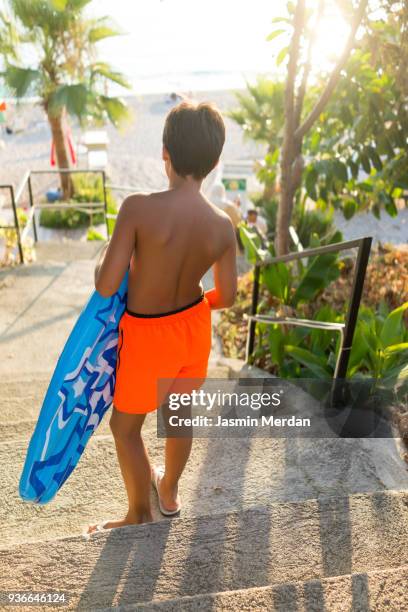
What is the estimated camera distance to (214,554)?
1815 millimetres

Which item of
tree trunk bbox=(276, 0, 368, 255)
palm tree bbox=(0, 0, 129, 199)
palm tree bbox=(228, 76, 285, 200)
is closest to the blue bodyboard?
tree trunk bbox=(276, 0, 368, 255)

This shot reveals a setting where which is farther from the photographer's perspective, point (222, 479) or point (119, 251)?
point (222, 479)

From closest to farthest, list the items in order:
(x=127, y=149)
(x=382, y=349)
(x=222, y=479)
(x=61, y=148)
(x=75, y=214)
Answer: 1. (x=222, y=479)
2. (x=382, y=349)
3. (x=61, y=148)
4. (x=75, y=214)
5. (x=127, y=149)

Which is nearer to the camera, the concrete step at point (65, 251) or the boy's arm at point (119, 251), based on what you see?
the boy's arm at point (119, 251)

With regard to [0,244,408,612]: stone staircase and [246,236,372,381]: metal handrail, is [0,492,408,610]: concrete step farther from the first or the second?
[246,236,372,381]: metal handrail

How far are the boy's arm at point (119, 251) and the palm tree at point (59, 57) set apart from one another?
41.2 ft

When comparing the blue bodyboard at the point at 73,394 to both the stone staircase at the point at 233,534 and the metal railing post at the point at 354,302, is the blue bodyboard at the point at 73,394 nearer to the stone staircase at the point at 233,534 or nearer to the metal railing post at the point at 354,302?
the stone staircase at the point at 233,534

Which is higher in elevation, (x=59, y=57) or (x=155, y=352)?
(x=59, y=57)

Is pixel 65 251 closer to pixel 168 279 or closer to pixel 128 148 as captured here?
pixel 168 279

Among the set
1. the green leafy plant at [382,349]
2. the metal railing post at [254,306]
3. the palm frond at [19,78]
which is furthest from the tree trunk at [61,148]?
the green leafy plant at [382,349]

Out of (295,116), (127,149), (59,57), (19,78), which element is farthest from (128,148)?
(295,116)

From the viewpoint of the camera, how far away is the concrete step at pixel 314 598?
1523 millimetres

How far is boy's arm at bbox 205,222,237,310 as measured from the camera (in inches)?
77.5

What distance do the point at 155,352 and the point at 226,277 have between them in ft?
1.13
